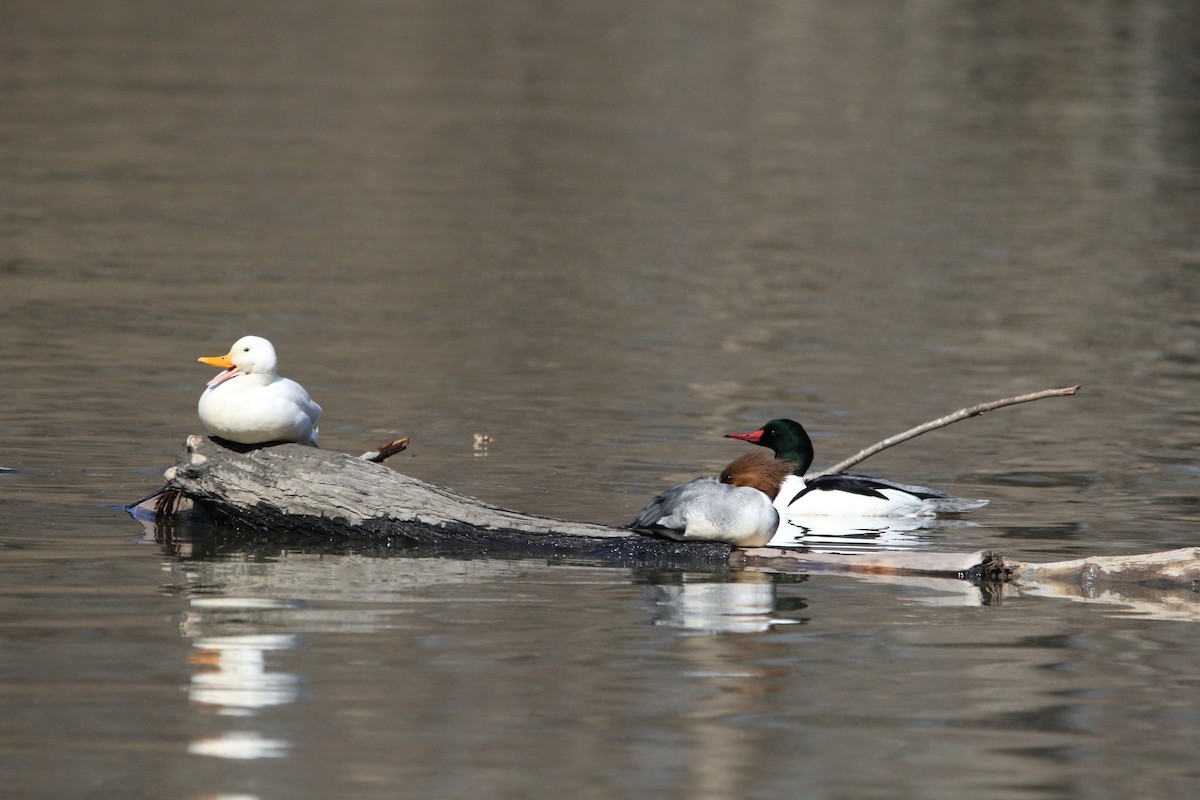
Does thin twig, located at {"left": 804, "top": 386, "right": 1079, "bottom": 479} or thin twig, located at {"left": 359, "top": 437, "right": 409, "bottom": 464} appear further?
thin twig, located at {"left": 804, "top": 386, "right": 1079, "bottom": 479}

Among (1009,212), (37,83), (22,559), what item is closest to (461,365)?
(22,559)

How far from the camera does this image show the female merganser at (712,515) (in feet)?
34.1

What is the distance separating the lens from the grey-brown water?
24.4 ft

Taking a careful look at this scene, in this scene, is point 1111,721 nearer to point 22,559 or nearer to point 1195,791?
point 1195,791

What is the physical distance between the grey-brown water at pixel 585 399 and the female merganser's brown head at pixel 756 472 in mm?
699

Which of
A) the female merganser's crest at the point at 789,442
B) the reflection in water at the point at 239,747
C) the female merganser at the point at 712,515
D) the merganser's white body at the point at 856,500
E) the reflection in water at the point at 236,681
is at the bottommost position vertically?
the reflection in water at the point at 239,747

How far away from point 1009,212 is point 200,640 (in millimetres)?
19766

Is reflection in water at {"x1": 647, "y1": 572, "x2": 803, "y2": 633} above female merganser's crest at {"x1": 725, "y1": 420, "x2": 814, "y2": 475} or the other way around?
the other way around

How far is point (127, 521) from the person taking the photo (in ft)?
36.4

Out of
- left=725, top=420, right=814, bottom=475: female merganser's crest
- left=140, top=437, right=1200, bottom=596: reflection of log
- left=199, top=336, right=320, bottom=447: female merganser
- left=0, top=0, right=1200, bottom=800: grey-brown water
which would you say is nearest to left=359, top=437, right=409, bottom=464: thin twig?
left=140, top=437, right=1200, bottom=596: reflection of log

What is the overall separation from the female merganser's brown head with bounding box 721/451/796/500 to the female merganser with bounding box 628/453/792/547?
1.12 m

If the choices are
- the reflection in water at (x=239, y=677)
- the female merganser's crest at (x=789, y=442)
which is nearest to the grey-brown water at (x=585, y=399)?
the reflection in water at (x=239, y=677)

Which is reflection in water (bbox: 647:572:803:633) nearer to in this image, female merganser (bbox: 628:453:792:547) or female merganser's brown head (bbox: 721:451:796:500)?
female merganser (bbox: 628:453:792:547)

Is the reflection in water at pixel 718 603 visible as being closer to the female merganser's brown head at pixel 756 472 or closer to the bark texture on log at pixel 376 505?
the bark texture on log at pixel 376 505
